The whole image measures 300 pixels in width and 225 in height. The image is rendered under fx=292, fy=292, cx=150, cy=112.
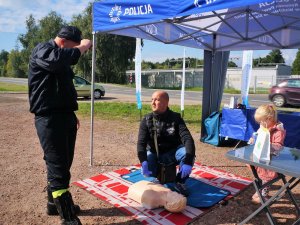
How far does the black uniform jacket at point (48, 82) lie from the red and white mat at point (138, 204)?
145 cm

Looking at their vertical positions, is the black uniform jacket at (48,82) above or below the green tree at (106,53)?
below

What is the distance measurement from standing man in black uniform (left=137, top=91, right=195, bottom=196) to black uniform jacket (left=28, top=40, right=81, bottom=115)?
1194mm

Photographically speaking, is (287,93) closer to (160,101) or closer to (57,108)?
(160,101)

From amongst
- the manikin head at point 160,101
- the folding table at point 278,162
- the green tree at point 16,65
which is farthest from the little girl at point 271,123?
the green tree at point 16,65

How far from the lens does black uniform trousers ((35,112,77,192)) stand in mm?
2773

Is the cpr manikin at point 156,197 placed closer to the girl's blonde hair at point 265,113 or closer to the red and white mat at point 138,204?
the red and white mat at point 138,204

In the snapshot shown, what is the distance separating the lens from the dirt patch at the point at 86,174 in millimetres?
3293

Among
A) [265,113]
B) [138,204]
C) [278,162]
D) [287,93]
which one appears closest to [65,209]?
[138,204]

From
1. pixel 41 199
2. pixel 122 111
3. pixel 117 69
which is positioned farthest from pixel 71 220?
pixel 117 69

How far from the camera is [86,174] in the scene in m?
4.61

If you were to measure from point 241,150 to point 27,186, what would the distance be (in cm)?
296

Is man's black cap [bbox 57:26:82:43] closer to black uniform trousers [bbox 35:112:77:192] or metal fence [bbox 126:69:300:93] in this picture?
black uniform trousers [bbox 35:112:77:192]

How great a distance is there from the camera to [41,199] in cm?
371

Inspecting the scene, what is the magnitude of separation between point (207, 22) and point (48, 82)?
158 inches
